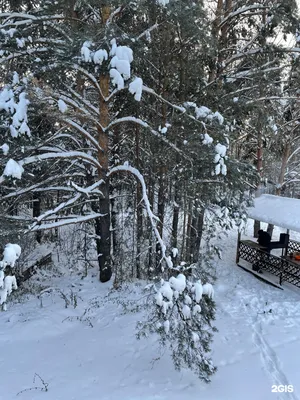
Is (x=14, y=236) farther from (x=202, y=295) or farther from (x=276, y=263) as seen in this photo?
(x=276, y=263)

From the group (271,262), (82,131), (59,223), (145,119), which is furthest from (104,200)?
(271,262)

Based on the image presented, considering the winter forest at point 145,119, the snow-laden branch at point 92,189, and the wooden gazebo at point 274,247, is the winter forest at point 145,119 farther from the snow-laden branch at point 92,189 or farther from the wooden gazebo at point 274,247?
the wooden gazebo at point 274,247

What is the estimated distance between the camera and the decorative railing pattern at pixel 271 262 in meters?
8.86

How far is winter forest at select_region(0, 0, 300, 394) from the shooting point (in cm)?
A: 487

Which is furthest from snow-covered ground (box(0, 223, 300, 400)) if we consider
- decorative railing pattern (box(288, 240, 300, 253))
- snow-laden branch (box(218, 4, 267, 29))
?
snow-laden branch (box(218, 4, 267, 29))

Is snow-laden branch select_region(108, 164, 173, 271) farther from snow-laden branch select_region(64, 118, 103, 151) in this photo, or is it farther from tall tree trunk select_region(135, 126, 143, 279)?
tall tree trunk select_region(135, 126, 143, 279)

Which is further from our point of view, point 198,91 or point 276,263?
point 276,263

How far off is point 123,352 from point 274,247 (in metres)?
5.91

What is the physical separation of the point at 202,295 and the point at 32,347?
3.59 m

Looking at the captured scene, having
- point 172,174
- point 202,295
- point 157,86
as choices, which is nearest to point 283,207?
point 172,174

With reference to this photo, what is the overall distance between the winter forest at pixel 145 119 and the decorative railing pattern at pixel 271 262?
4.59ft

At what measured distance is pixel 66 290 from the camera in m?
8.38

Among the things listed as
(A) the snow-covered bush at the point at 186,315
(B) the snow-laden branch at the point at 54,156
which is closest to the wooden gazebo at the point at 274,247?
(A) the snow-covered bush at the point at 186,315

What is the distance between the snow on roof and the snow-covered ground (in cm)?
186
